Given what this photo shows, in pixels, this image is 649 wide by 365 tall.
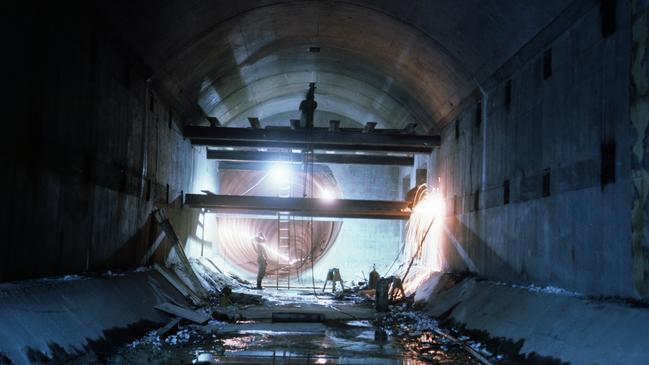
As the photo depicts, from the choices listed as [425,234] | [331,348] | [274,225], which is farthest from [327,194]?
[331,348]

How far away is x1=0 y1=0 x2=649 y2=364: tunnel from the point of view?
5.89m

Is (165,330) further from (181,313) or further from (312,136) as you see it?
(312,136)

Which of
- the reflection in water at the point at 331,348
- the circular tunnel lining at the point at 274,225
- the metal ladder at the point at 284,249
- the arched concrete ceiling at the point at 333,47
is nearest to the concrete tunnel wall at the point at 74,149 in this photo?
the arched concrete ceiling at the point at 333,47

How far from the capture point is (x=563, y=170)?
7270 mm

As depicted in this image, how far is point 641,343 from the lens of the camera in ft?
16.1

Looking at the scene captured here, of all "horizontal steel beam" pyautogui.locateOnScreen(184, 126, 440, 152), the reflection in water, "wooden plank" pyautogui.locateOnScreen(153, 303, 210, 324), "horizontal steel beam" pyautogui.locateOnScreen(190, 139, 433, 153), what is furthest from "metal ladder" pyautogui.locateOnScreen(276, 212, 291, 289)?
the reflection in water

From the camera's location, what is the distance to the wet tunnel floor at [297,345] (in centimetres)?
686

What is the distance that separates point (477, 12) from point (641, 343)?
197 inches

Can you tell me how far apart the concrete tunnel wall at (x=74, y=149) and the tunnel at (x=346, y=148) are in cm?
3

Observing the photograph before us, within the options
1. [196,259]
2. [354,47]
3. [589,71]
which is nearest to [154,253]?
[196,259]

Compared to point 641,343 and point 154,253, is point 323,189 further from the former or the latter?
point 641,343

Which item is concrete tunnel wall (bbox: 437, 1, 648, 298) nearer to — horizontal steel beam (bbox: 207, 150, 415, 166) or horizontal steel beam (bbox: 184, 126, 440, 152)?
horizontal steel beam (bbox: 184, 126, 440, 152)

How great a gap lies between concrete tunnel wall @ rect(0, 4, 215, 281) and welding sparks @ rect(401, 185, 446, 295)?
6.09 metres

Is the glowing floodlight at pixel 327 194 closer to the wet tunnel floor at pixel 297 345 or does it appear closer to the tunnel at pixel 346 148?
the tunnel at pixel 346 148
